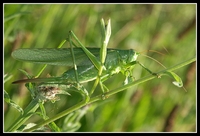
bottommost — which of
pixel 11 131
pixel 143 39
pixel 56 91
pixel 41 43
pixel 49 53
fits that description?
pixel 11 131

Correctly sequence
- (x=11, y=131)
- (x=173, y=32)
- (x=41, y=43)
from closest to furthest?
1. (x=11, y=131)
2. (x=41, y=43)
3. (x=173, y=32)

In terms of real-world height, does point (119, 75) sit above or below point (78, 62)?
above

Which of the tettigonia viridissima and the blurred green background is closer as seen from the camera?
the tettigonia viridissima

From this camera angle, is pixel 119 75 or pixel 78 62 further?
pixel 119 75

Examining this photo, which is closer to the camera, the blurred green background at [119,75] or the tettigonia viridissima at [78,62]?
the tettigonia viridissima at [78,62]

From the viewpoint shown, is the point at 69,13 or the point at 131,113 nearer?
the point at 131,113

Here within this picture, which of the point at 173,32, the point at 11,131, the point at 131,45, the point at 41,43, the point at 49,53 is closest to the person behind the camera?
the point at 11,131

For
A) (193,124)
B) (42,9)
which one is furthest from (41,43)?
(193,124)

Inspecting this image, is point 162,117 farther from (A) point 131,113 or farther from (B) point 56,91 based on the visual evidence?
(B) point 56,91
